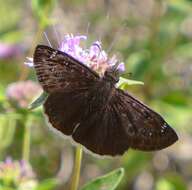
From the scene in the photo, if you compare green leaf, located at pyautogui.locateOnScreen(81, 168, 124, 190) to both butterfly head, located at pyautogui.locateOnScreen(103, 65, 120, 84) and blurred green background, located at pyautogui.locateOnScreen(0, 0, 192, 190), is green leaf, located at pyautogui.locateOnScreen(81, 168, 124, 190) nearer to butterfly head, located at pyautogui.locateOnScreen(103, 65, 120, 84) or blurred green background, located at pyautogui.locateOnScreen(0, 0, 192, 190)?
butterfly head, located at pyautogui.locateOnScreen(103, 65, 120, 84)

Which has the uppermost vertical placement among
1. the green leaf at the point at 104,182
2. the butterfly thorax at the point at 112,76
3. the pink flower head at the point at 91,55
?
the pink flower head at the point at 91,55

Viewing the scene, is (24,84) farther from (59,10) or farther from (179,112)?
(59,10)

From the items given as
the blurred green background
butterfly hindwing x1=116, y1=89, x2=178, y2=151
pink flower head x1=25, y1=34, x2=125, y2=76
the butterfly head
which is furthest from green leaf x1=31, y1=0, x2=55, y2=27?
butterfly hindwing x1=116, y1=89, x2=178, y2=151

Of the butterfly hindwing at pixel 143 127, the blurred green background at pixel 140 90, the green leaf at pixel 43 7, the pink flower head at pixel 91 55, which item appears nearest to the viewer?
the butterfly hindwing at pixel 143 127

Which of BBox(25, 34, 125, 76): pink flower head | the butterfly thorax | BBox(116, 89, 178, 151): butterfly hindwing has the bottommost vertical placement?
BBox(116, 89, 178, 151): butterfly hindwing

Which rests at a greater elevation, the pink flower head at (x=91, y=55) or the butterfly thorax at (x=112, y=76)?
the pink flower head at (x=91, y=55)

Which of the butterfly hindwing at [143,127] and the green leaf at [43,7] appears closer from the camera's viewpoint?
the butterfly hindwing at [143,127]

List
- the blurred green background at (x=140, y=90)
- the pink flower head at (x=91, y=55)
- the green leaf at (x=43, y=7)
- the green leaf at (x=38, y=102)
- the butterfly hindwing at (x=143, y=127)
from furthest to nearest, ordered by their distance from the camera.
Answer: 1. the blurred green background at (x=140, y=90)
2. the green leaf at (x=43, y=7)
3. the pink flower head at (x=91, y=55)
4. the green leaf at (x=38, y=102)
5. the butterfly hindwing at (x=143, y=127)

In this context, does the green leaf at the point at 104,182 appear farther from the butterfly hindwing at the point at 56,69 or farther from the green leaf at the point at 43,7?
the green leaf at the point at 43,7

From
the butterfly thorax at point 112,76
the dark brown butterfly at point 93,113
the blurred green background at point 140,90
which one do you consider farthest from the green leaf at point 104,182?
the blurred green background at point 140,90
